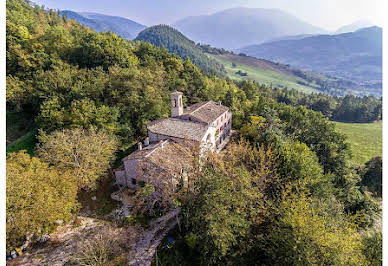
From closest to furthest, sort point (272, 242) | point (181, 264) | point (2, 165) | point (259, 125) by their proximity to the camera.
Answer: point (2, 165) < point (272, 242) < point (181, 264) < point (259, 125)

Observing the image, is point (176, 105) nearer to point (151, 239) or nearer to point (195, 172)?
point (195, 172)

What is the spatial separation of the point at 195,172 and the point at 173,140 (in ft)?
40.7

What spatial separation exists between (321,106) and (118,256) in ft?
449

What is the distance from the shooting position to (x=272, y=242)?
78.5ft

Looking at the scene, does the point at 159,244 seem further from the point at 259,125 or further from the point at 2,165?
the point at 259,125

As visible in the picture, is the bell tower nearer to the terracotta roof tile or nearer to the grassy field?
the terracotta roof tile

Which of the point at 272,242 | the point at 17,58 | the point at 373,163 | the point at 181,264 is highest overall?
the point at 17,58

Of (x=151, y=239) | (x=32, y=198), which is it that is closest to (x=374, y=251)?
(x=151, y=239)

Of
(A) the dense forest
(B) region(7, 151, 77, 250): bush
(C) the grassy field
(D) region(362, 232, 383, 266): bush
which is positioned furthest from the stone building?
(C) the grassy field

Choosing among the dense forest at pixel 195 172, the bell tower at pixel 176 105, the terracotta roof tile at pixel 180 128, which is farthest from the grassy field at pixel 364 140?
the bell tower at pixel 176 105

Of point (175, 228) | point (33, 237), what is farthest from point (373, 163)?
point (33, 237)

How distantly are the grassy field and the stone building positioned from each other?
57980mm

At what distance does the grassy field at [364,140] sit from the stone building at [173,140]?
2283 inches

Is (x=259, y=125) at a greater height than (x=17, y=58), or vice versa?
(x=17, y=58)
